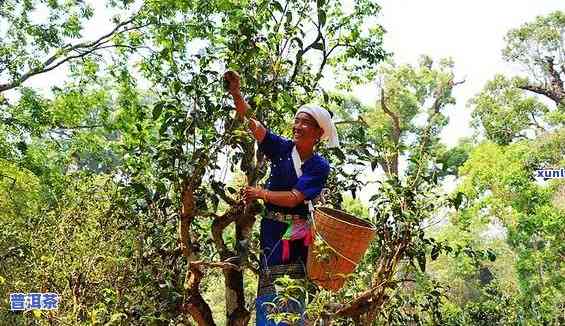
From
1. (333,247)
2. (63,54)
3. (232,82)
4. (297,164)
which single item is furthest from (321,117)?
(63,54)

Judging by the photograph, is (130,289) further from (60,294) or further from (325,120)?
(325,120)

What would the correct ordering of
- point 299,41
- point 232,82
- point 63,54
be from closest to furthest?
point 232,82 < point 299,41 < point 63,54

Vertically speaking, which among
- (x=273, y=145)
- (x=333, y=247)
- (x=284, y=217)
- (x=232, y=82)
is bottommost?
(x=333, y=247)

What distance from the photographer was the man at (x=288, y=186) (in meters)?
2.24

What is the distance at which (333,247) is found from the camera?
2129mm

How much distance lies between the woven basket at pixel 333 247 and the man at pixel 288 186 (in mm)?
91

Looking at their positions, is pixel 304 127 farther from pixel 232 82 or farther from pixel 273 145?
pixel 232 82

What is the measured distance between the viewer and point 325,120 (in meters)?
2.31

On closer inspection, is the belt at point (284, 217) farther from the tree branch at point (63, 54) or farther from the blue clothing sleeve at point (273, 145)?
the tree branch at point (63, 54)

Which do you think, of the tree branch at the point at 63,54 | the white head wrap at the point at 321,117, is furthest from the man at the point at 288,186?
the tree branch at the point at 63,54

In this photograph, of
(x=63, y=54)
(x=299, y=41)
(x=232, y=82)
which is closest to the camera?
(x=232, y=82)

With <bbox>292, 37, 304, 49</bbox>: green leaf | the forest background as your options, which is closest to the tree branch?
the forest background

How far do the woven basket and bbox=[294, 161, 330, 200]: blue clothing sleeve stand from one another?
0.06 meters

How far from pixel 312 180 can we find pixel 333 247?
9.7 inches
